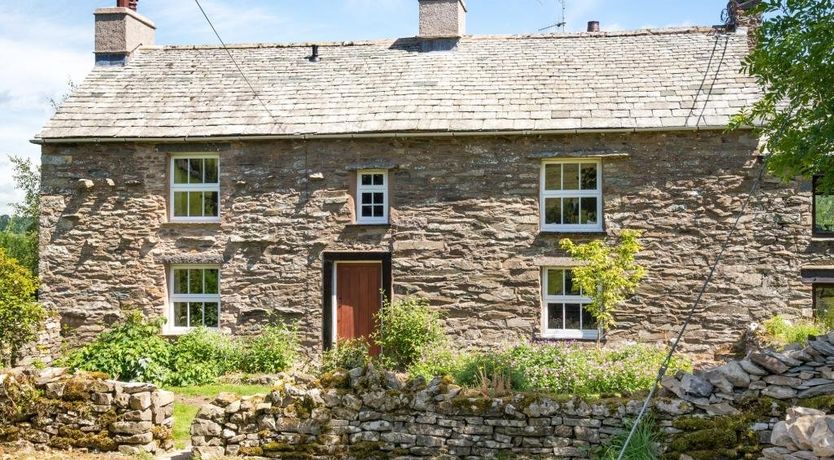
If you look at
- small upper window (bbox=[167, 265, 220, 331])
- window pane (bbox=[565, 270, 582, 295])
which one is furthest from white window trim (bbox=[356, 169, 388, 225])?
window pane (bbox=[565, 270, 582, 295])

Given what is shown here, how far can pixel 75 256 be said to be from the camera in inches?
628

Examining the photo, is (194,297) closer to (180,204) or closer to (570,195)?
(180,204)

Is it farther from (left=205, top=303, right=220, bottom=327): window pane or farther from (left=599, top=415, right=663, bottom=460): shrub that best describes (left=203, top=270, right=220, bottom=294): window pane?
(left=599, top=415, right=663, bottom=460): shrub

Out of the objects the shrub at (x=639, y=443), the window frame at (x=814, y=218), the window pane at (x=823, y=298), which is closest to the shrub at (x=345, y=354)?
the shrub at (x=639, y=443)

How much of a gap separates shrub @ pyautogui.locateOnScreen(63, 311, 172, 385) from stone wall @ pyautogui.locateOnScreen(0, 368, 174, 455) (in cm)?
401

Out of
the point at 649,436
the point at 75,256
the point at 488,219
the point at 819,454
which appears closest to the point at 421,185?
the point at 488,219

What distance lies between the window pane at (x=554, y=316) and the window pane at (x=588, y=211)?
1706 millimetres

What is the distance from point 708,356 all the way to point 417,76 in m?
8.23

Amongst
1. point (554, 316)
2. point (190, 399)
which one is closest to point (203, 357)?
point (190, 399)

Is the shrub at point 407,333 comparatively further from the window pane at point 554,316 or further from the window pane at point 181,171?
the window pane at point 181,171

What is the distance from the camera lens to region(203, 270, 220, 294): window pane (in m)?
15.9

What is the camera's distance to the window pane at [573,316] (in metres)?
15.0

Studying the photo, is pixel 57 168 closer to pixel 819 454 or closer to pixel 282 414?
pixel 282 414

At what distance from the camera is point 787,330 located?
43.0 feet
